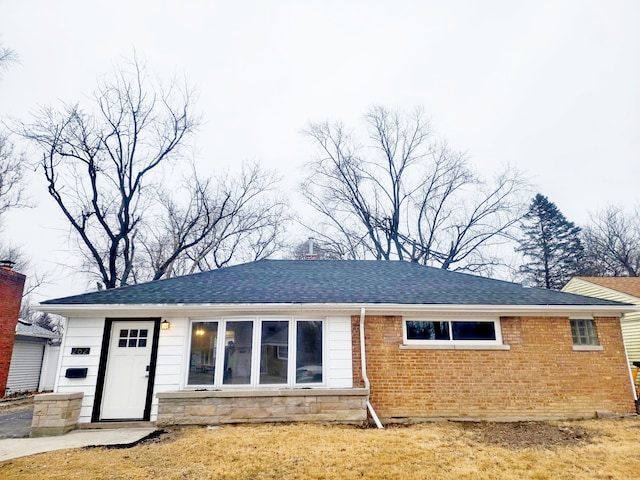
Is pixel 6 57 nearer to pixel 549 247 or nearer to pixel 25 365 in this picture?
pixel 25 365

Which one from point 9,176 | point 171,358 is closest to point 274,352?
point 171,358

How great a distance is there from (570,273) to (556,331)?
2575cm

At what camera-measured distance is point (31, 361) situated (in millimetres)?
15422

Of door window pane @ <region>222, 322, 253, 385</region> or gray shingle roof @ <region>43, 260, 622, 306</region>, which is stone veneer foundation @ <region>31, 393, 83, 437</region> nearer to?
gray shingle roof @ <region>43, 260, 622, 306</region>

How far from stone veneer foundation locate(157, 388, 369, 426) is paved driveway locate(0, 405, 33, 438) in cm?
276

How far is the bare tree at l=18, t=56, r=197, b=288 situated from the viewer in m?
14.5

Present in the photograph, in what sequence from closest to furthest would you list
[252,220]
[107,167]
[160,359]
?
[160,359] → [107,167] → [252,220]

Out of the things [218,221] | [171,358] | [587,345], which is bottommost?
[171,358]

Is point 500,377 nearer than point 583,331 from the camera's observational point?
Yes

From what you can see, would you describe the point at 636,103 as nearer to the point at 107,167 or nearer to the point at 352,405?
the point at 352,405

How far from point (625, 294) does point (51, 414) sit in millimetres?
19398

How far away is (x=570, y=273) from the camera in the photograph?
1117 inches

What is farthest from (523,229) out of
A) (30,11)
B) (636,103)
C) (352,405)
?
(30,11)

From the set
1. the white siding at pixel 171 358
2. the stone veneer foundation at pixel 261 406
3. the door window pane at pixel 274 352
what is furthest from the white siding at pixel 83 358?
the door window pane at pixel 274 352
